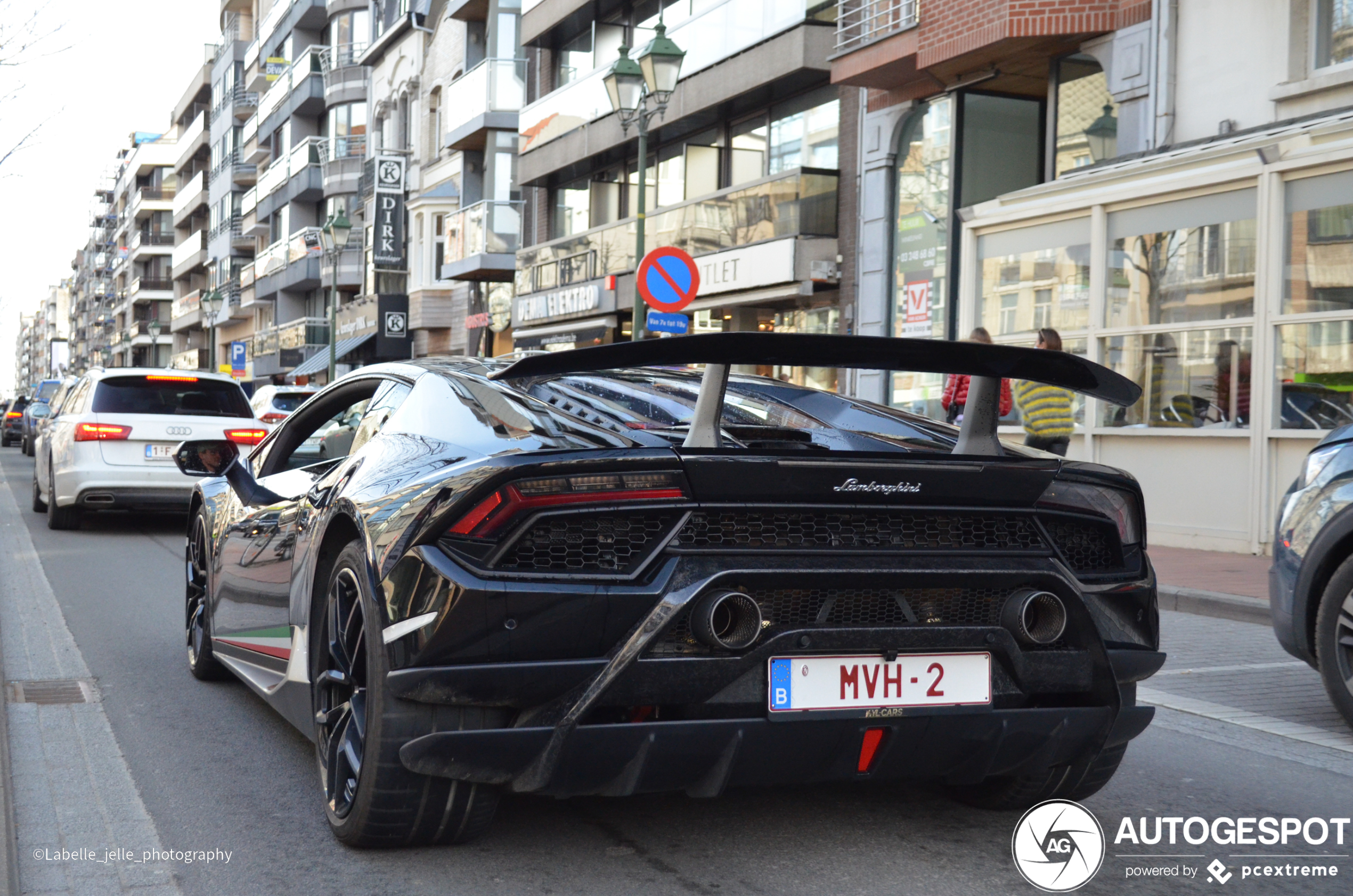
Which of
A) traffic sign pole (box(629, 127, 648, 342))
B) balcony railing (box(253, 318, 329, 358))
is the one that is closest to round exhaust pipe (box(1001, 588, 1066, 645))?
traffic sign pole (box(629, 127, 648, 342))

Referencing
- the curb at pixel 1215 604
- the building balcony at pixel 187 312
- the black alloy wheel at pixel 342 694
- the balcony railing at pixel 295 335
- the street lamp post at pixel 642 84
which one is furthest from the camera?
the building balcony at pixel 187 312

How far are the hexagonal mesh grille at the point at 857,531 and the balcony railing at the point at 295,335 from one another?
1988 inches

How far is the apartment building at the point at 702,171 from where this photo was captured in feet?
66.8

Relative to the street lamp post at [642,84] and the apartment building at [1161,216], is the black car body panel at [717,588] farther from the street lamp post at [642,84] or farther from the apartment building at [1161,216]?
the street lamp post at [642,84]

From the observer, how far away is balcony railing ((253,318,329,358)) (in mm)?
53281

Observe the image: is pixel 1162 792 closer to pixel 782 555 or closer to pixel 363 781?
pixel 782 555

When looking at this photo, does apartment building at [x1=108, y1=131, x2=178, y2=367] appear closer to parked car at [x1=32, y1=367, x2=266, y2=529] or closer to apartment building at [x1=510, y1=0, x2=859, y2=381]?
apartment building at [x1=510, y1=0, x2=859, y2=381]

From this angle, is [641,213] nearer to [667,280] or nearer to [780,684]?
[667,280]

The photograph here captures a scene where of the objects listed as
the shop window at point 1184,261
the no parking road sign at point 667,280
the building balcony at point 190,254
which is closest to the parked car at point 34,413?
the no parking road sign at point 667,280

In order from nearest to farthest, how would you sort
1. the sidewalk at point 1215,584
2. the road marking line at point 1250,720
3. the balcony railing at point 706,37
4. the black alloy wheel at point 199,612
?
the road marking line at point 1250,720 → the black alloy wheel at point 199,612 → the sidewalk at point 1215,584 → the balcony railing at point 706,37

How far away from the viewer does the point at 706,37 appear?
74.4ft

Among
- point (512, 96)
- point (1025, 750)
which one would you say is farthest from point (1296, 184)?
point (512, 96)

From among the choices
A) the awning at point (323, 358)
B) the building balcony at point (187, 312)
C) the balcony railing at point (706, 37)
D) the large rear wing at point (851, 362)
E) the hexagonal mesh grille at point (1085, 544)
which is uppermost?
the balcony railing at point (706, 37)

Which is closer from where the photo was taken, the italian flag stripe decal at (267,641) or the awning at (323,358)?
the italian flag stripe decal at (267,641)
